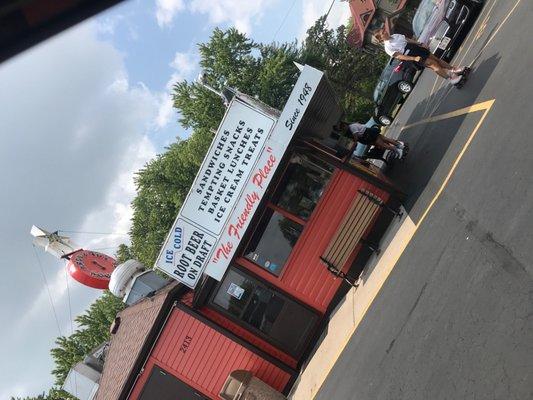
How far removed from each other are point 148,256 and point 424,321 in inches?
1187

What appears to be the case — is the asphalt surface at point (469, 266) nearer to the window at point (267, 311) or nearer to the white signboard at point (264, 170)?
the window at point (267, 311)

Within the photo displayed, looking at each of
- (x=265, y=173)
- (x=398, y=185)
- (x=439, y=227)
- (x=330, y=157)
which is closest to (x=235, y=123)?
(x=265, y=173)

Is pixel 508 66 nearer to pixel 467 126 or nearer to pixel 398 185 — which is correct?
pixel 467 126

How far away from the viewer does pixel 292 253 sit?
37.9 feet

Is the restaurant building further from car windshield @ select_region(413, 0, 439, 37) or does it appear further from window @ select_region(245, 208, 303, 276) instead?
car windshield @ select_region(413, 0, 439, 37)

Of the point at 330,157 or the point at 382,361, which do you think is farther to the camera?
the point at 330,157

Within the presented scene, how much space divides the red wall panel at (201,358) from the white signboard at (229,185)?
1824mm

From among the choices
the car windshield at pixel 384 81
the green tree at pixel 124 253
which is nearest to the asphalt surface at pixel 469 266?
the car windshield at pixel 384 81

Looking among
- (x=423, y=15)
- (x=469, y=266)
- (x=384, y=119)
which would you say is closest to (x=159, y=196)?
(x=384, y=119)

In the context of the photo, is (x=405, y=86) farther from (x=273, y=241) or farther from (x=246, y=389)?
(x=246, y=389)

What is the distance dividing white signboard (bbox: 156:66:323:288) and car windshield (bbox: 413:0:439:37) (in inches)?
330

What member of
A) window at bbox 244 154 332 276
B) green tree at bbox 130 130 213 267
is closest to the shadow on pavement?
window at bbox 244 154 332 276

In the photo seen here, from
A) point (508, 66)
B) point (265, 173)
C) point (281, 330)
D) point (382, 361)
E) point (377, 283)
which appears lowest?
point (281, 330)

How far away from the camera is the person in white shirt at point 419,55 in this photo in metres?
10.9
